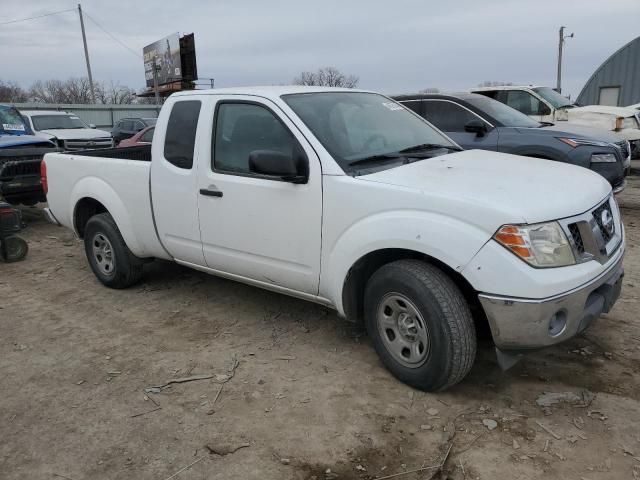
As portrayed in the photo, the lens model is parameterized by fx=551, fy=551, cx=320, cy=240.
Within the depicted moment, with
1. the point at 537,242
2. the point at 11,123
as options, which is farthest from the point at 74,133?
the point at 537,242

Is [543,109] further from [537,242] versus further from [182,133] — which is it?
[537,242]

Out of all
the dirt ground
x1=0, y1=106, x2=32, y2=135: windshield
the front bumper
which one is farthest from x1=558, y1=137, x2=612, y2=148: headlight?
x1=0, y1=106, x2=32, y2=135: windshield

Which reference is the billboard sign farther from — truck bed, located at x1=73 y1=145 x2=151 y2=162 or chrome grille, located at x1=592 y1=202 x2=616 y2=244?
chrome grille, located at x1=592 y1=202 x2=616 y2=244

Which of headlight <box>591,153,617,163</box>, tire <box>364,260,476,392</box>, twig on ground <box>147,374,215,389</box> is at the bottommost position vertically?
twig on ground <box>147,374,215,389</box>

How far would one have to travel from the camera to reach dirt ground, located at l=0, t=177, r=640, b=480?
9.07ft

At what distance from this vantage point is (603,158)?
23.5 ft

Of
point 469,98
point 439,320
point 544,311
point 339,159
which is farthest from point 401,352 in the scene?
point 469,98

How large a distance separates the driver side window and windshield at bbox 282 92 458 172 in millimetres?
191

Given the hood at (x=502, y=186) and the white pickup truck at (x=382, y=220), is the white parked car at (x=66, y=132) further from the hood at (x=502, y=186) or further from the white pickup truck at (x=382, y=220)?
the hood at (x=502, y=186)

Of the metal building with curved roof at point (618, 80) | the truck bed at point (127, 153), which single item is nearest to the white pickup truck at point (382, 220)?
the truck bed at point (127, 153)

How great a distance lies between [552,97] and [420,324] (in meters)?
9.72

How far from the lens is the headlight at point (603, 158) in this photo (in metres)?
7.14

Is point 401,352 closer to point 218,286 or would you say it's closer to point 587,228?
point 587,228

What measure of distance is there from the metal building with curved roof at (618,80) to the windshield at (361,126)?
2532cm
